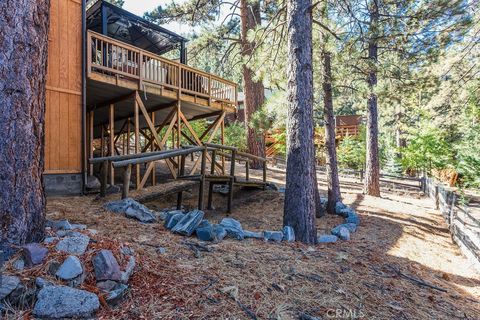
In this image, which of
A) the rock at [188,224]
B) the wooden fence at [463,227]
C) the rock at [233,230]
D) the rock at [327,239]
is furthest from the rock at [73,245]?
the wooden fence at [463,227]

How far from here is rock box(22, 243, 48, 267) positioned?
1.92 meters

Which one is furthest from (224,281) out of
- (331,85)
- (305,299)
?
(331,85)

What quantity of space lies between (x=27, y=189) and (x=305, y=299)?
2.32 metres

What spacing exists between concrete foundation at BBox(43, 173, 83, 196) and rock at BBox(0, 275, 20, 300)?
4.46 meters

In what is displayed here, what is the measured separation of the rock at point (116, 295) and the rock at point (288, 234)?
248 centimetres

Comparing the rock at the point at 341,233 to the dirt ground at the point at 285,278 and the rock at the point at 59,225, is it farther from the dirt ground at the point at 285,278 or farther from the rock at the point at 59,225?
the rock at the point at 59,225

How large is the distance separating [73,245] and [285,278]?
5.94 feet

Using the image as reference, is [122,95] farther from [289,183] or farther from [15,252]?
[15,252]

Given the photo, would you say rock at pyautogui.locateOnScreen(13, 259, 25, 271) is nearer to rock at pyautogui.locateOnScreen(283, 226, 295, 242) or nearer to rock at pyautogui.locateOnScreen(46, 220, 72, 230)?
rock at pyautogui.locateOnScreen(46, 220, 72, 230)

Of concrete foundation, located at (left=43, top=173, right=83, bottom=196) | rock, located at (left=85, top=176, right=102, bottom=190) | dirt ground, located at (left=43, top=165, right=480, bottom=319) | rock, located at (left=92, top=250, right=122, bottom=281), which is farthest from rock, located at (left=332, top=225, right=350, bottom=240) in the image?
concrete foundation, located at (left=43, top=173, right=83, bottom=196)

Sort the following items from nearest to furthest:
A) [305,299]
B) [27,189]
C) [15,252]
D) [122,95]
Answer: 1. [15,252]
2. [27,189]
3. [305,299]
4. [122,95]

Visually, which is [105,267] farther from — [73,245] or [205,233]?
[205,233]

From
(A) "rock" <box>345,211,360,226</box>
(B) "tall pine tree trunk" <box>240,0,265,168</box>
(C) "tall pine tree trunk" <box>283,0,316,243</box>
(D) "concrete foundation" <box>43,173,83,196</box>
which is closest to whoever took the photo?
(C) "tall pine tree trunk" <box>283,0,316,243</box>

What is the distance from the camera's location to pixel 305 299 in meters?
2.28
